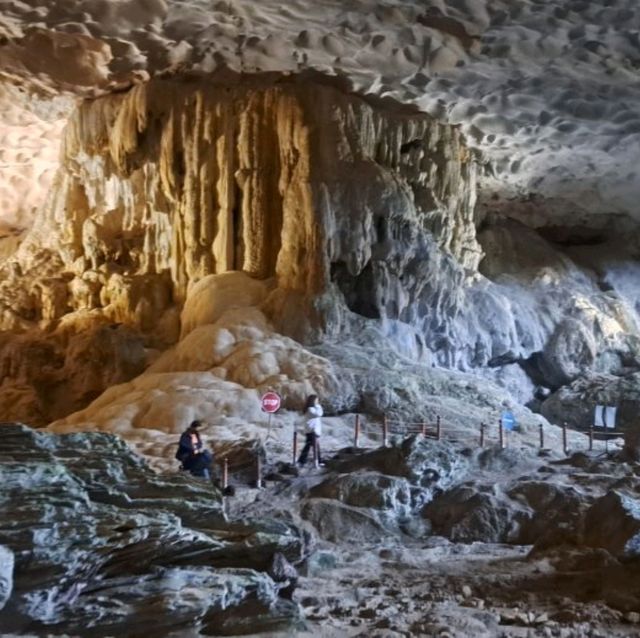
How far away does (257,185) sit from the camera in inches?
797

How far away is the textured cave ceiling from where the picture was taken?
1703 centimetres

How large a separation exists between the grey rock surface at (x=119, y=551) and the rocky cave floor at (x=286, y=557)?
0.04 ft

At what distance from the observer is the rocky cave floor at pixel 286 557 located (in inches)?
247

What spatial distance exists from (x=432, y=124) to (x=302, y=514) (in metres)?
13.7

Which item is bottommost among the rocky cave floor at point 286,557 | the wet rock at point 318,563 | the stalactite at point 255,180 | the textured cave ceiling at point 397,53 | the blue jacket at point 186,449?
the wet rock at point 318,563

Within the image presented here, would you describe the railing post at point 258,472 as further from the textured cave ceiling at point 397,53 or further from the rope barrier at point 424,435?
the textured cave ceiling at point 397,53

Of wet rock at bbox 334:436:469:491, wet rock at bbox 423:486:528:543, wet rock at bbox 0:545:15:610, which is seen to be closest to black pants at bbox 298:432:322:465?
wet rock at bbox 334:436:469:491

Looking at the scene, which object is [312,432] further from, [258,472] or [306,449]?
[258,472]

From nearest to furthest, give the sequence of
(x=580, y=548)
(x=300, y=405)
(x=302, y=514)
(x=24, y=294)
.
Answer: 1. (x=580, y=548)
2. (x=302, y=514)
3. (x=300, y=405)
4. (x=24, y=294)

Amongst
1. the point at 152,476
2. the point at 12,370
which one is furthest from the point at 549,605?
the point at 12,370

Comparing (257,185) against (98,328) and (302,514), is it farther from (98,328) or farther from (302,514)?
(302,514)

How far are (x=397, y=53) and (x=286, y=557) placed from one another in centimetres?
1374

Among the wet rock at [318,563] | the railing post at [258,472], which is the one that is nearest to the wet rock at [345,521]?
the railing post at [258,472]

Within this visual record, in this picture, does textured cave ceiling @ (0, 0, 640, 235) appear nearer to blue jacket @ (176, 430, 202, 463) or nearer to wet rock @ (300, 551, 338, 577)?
blue jacket @ (176, 430, 202, 463)
